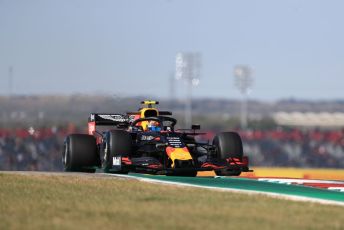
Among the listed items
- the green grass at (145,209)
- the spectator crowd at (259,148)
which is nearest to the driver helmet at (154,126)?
the green grass at (145,209)

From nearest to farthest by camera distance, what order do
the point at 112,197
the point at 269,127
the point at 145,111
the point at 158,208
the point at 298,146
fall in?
the point at 158,208, the point at 112,197, the point at 145,111, the point at 298,146, the point at 269,127

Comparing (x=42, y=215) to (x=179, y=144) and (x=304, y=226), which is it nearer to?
(x=304, y=226)

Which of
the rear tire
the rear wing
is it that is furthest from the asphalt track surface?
the rear wing

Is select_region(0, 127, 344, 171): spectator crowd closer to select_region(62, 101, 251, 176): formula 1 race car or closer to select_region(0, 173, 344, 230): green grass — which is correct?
select_region(62, 101, 251, 176): formula 1 race car

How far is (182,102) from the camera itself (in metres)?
71.9

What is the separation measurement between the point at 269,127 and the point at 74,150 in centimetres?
3404

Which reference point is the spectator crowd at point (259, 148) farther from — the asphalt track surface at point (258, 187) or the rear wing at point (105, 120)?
the asphalt track surface at point (258, 187)

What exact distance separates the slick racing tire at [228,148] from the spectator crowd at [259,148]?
19.5 meters

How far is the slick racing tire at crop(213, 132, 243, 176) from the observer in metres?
22.3

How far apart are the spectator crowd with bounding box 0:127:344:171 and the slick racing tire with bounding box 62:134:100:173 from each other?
718 inches

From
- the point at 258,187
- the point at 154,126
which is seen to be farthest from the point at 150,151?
the point at 258,187

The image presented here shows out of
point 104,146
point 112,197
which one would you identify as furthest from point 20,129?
point 112,197

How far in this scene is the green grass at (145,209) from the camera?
38.9 feet

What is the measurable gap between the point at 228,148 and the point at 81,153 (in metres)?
3.63
